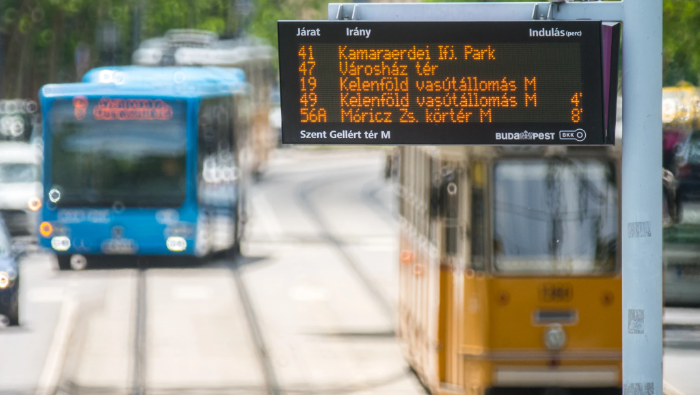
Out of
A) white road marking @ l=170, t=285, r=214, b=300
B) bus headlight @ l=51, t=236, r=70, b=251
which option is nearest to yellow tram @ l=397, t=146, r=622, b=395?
white road marking @ l=170, t=285, r=214, b=300

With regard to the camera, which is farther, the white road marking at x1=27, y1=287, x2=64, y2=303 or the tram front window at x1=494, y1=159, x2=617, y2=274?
the white road marking at x1=27, y1=287, x2=64, y2=303

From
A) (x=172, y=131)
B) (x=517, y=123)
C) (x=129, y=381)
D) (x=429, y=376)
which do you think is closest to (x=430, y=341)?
(x=429, y=376)

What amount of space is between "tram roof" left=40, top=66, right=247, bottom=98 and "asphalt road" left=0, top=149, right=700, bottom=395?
9.37ft

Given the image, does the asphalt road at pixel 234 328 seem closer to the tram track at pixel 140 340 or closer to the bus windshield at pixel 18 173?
the tram track at pixel 140 340

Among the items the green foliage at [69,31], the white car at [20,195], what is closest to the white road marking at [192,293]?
the white car at [20,195]

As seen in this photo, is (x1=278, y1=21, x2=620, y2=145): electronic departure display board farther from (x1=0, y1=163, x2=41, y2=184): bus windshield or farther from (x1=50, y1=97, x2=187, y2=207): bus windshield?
(x1=0, y1=163, x2=41, y2=184): bus windshield

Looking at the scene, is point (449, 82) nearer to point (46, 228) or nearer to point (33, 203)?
point (46, 228)

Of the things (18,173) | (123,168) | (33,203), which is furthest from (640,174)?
(18,173)

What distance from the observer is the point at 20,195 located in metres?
22.7

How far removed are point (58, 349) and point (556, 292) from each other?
6.24 m

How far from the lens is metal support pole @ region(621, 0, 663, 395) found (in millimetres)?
6133

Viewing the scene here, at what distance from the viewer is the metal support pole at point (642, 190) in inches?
241

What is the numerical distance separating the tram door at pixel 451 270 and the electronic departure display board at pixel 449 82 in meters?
3.36

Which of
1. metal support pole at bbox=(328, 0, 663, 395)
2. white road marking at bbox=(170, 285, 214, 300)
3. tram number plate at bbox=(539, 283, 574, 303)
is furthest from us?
white road marking at bbox=(170, 285, 214, 300)
